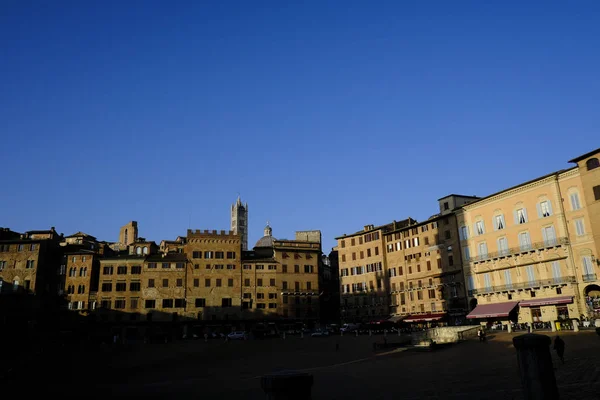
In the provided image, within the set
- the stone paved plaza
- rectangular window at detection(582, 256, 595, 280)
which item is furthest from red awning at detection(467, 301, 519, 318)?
the stone paved plaza

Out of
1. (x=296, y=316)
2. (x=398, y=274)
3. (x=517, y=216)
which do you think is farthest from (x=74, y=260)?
(x=517, y=216)

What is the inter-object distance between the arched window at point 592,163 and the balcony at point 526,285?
1077 centimetres

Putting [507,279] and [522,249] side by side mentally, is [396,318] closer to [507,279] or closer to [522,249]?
[507,279]

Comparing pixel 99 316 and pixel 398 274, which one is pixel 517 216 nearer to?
pixel 398 274

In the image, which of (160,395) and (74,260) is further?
(74,260)

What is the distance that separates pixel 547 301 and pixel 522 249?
21.5ft

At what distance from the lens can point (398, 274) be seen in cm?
7169

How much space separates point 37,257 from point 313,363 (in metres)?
52.7

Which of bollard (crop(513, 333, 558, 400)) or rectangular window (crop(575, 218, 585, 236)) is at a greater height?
rectangular window (crop(575, 218, 585, 236))

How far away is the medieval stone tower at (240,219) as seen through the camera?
542ft

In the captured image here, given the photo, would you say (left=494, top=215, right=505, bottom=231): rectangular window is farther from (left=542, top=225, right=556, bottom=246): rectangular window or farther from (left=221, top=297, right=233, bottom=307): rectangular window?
(left=221, top=297, right=233, bottom=307): rectangular window

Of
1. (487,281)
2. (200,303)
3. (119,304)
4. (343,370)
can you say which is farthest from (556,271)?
(119,304)

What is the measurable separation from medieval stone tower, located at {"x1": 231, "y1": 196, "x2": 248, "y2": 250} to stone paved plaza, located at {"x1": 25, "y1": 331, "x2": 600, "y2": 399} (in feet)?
372

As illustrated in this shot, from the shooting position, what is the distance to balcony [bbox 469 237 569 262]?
162 ft
